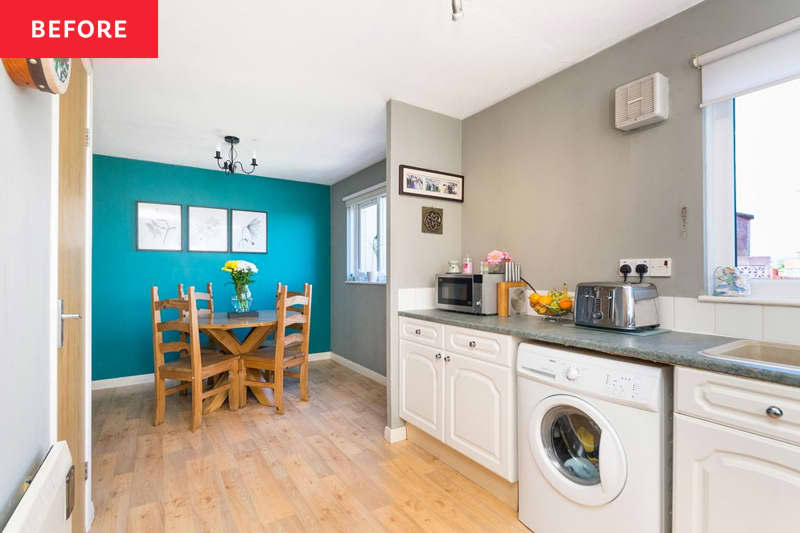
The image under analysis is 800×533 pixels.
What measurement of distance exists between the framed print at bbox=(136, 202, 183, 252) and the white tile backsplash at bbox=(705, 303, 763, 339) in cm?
467

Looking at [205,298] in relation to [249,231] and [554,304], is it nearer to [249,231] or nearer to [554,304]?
[249,231]

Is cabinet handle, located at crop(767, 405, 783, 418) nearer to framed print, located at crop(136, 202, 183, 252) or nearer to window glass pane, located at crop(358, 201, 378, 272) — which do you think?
window glass pane, located at crop(358, 201, 378, 272)

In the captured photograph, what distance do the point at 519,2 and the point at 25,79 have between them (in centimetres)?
183

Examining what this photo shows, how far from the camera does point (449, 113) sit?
9.60 ft

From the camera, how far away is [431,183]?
2.84 meters

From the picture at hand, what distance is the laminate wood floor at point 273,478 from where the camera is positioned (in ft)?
5.81

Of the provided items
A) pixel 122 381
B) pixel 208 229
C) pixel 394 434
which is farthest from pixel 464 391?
pixel 122 381

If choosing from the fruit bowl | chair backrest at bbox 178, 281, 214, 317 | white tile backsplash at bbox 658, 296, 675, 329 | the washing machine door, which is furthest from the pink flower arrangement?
chair backrest at bbox 178, 281, 214, 317

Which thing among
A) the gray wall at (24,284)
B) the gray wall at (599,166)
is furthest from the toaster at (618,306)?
the gray wall at (24,284)

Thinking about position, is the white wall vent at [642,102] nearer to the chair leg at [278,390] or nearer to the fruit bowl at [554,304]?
the fruit bowl at [554,304]

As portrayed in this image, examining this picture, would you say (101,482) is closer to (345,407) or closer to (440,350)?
(345,407)

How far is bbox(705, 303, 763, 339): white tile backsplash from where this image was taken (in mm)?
1520

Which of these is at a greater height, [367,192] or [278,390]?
[367,192]

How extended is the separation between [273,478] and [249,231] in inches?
124
